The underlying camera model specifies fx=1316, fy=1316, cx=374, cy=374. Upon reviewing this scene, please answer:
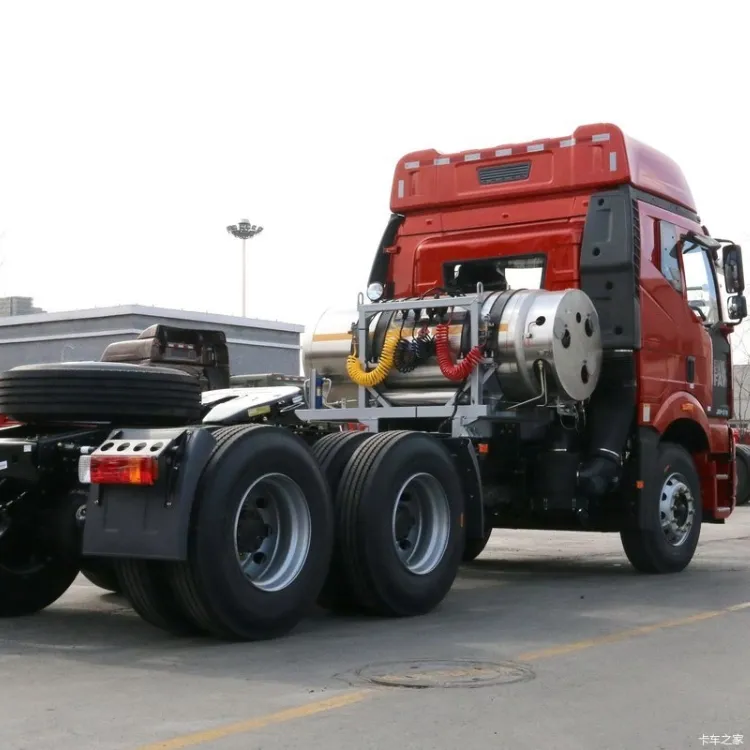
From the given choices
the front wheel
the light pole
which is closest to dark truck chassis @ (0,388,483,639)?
the front wheel

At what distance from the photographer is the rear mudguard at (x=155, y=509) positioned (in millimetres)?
7082

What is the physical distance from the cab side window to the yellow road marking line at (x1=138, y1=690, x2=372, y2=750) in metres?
6.48

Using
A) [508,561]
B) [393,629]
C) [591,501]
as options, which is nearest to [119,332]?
[508,561]

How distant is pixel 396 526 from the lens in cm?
880

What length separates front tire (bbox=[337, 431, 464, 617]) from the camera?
27.6 feet

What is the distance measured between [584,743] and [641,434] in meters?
6.17

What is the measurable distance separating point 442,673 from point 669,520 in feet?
17.7

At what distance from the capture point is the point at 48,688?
612 centimetres

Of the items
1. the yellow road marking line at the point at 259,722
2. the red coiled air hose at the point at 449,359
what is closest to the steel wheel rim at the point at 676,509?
the red coiled air hose at the point at 449,359

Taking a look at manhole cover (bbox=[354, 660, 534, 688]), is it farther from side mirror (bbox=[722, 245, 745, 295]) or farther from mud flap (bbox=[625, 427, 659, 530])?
side mirror (bbox=[722, 245, 745, 295])

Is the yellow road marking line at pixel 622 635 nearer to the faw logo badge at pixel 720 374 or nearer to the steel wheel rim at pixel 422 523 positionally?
the steel wheel rim at pixel 422 523

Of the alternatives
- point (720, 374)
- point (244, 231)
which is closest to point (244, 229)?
point (244, 231)

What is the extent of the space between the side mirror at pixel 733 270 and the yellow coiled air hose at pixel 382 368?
350cm

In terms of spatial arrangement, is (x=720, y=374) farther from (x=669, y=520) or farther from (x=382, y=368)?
(x=382, y=368)
